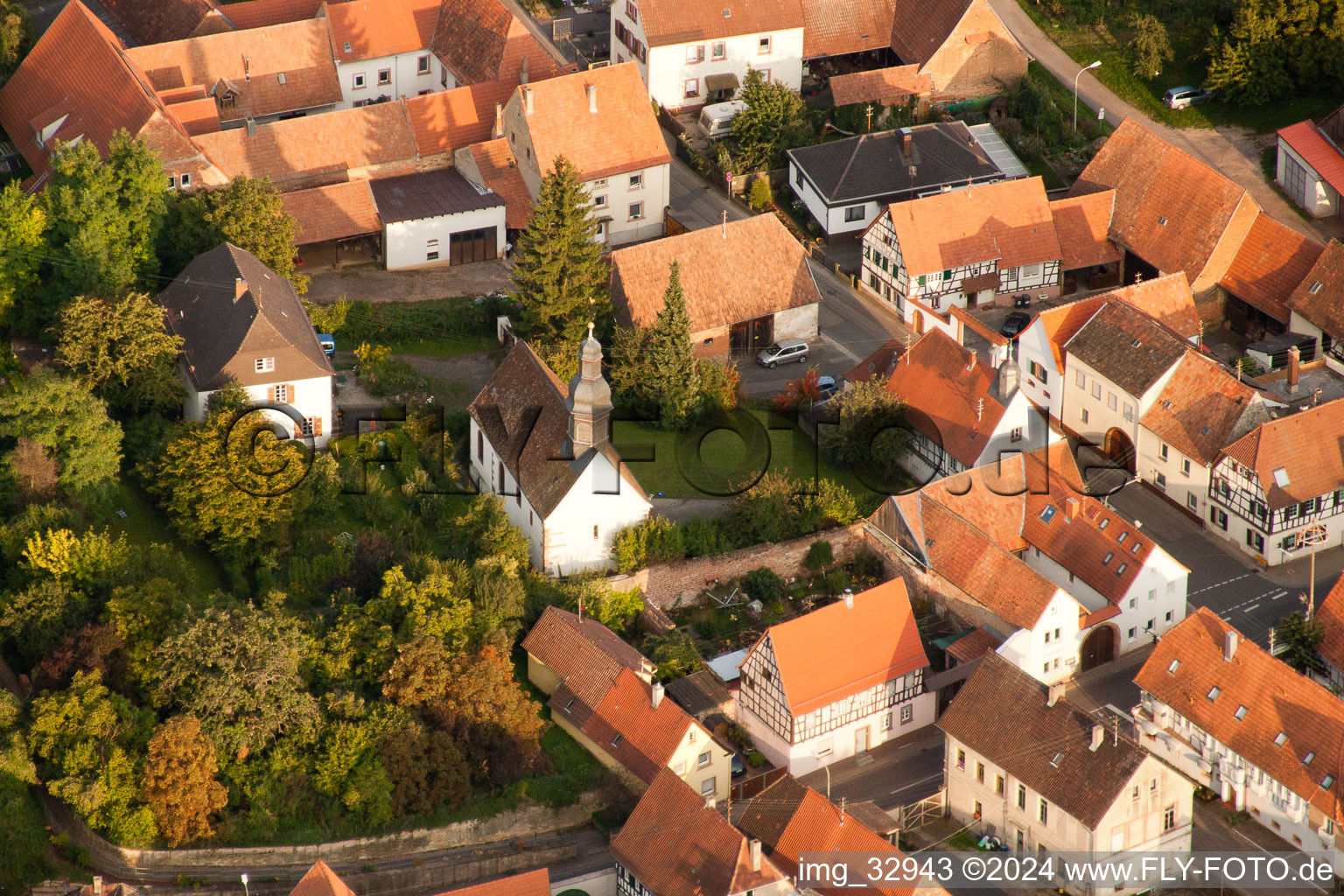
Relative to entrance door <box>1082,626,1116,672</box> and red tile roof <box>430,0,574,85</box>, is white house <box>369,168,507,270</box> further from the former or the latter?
entrance door <box>1082,626,1116,672</box>

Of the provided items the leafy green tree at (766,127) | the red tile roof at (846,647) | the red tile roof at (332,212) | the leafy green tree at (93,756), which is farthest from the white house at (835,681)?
the leafy green tree at (766,127)

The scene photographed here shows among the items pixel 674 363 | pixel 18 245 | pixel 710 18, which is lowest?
pixel 674 363

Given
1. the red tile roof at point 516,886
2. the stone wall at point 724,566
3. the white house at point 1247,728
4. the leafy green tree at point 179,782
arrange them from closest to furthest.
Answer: the red tile roof at point 516,886 → the leafy green tree at point 179,782 → the white house at point 1247,728 → the stone wall at point 724,566

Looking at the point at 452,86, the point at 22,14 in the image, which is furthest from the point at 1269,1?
the point at 22,14

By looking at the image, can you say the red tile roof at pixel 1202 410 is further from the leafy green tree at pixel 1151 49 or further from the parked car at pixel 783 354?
the leafy green tree at pixel 1151 49

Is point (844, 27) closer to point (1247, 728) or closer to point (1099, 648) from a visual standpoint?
point (1099, 648)

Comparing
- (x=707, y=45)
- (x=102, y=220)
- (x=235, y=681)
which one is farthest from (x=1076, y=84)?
(x=235, y=681)

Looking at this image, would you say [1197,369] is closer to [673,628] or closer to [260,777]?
[673,628]
